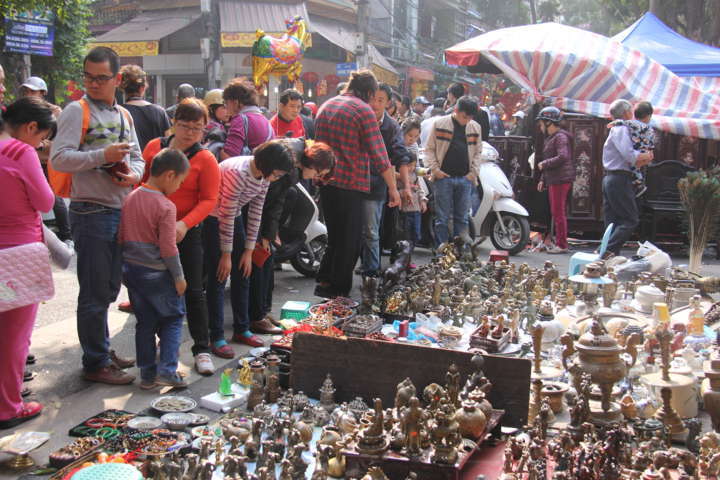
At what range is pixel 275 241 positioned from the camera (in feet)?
15.8

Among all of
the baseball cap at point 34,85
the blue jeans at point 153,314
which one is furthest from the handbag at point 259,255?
the baseball cap at point 34,85

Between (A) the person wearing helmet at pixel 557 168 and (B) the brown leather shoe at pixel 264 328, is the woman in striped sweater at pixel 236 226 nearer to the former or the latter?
(B) the brown leather shoe at pixel 264 328

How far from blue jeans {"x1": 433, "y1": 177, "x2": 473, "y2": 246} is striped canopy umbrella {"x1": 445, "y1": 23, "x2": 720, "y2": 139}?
361cm

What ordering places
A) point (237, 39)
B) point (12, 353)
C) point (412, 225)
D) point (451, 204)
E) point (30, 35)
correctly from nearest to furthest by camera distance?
1. point (12, 353)
2. point (451, 204)
3. point (412, 225)
4. point (30, 35)
5. point (237, 39)

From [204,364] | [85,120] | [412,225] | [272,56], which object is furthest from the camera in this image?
[272,56]

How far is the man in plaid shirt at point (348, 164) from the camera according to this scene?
5.40 meters

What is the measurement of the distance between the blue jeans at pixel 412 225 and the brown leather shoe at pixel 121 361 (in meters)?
4.13

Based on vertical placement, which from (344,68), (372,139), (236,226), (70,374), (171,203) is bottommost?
(70,374)

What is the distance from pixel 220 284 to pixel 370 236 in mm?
1923

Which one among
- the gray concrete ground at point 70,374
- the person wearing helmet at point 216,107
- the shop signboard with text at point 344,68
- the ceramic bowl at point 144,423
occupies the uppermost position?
the shop signboard with text at point 344,68

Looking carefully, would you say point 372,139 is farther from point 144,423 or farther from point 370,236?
point 144,423

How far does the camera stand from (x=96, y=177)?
147 inches

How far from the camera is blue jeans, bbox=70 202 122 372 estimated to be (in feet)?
12.2

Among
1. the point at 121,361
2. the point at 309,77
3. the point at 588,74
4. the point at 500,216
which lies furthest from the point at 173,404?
the point at 309,77
